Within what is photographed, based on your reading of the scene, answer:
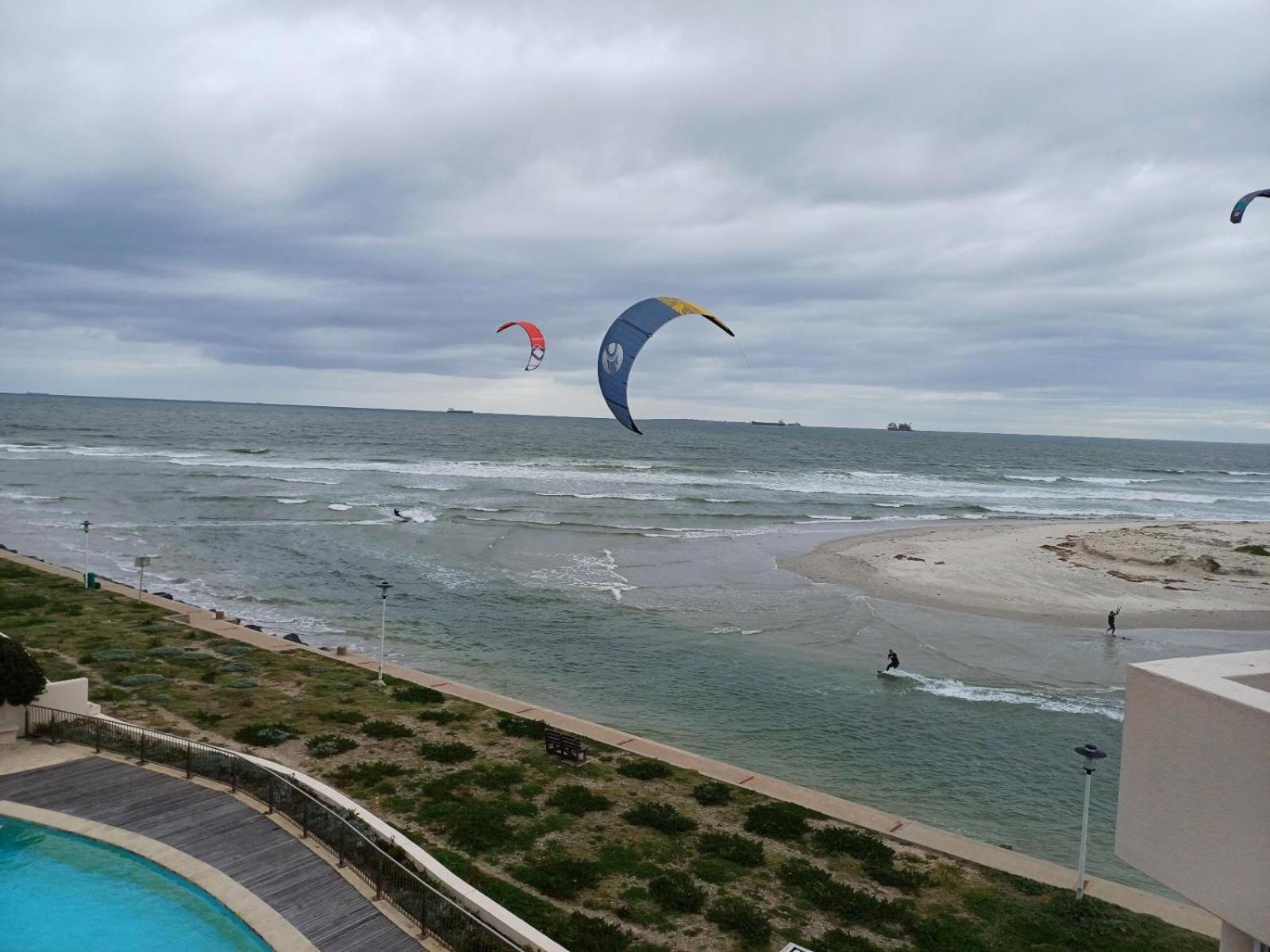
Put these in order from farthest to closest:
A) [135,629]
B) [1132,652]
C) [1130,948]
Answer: [1132,652], [135,629], [1130,948]

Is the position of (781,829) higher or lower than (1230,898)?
lower

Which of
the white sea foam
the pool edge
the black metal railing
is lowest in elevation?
the white sea foam

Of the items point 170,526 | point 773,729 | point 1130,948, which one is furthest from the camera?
point 170,526

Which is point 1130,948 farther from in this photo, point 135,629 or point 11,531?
point 11,531

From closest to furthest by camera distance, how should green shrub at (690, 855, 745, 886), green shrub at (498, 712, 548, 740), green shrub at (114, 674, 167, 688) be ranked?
green shrub at (690, 855, 745, 886), green shrub at (498, 712, 548, 740), green shrub at (114, 674, 167, 688)

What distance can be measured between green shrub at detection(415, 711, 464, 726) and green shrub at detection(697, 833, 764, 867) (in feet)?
21.4

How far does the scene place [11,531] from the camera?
41375 mm

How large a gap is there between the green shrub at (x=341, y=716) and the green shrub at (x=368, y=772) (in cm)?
213

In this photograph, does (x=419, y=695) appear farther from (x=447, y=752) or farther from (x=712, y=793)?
(x=712, y=793)

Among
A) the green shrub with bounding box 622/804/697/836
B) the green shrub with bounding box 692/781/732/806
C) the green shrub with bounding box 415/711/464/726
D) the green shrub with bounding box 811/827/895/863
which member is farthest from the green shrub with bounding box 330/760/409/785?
the green shrub with bounding box 811/827/895/863

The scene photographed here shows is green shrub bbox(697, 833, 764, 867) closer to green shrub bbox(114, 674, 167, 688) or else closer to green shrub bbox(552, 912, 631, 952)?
green shrub bbox(552, 912, 631, 952)

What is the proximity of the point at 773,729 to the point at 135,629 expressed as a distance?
16.5m

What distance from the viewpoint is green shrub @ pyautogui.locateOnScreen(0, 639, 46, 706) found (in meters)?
13.4

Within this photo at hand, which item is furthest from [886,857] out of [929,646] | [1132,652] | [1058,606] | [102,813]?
[1058,606]
